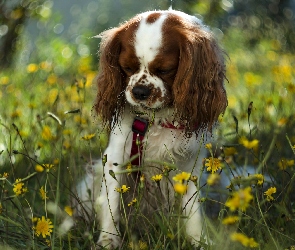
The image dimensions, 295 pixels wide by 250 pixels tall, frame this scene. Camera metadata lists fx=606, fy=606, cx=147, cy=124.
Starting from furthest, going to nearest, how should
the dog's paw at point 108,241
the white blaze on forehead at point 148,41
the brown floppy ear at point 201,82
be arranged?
1. the dog's paw at point 108,241
2. the brown floppy ear at point 201,82
3. the white blaze on forehead at point 148,41

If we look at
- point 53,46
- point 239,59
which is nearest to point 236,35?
point 239,59

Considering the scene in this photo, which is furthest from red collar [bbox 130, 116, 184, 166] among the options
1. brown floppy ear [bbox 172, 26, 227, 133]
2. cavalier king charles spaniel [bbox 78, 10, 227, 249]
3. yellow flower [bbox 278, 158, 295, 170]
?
yellow flower [bbox 278, 158, 295, 170]

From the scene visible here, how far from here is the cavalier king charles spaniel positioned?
309 centimetres

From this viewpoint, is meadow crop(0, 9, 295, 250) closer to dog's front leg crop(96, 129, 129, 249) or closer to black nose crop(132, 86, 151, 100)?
dog's front leg crop(96, 129, 129, 249)

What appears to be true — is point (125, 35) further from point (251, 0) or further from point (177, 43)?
point (251, 0)

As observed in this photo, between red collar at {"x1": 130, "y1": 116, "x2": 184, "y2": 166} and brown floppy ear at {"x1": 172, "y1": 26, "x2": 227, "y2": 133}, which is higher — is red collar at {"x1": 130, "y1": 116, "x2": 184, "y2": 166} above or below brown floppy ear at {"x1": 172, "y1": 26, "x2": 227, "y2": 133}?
below

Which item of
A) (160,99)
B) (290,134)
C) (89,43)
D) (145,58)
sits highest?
(145,58)

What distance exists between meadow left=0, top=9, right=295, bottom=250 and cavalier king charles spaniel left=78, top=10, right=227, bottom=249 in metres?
0.13

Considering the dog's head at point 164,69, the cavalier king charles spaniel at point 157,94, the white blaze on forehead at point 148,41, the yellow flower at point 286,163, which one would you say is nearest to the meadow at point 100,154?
the yellow flower at point 286,163

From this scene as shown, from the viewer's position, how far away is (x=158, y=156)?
3.36 metres

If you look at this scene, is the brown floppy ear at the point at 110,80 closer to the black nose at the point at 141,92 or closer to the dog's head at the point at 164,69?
the dog's head at the point at 164,69

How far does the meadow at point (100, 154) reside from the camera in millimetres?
2510

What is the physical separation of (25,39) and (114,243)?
4823mm

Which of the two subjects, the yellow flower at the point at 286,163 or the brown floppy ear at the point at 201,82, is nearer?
the yellow flower at the point at 286,163
